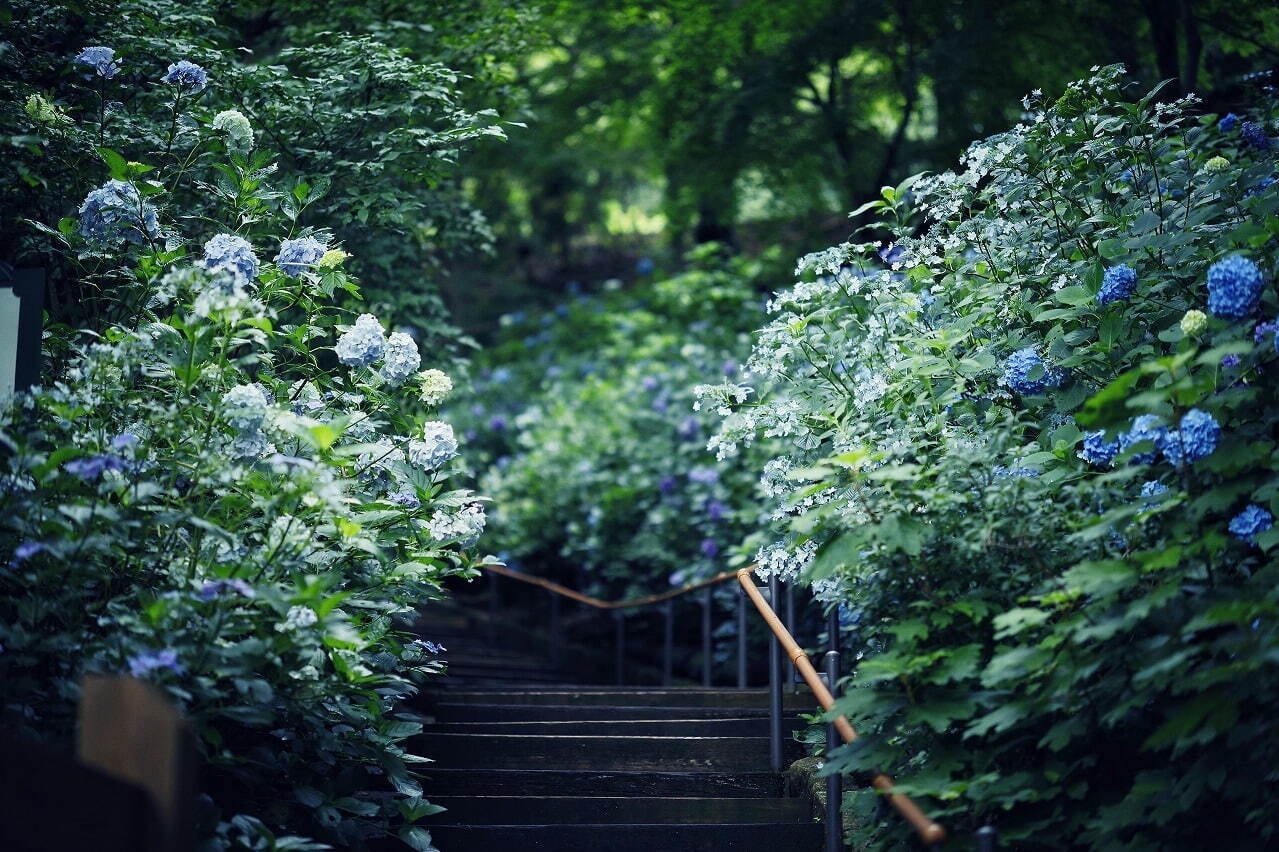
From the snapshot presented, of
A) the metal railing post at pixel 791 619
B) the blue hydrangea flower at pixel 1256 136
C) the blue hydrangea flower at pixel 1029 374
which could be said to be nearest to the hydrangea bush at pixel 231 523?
the metal railing post at pixel 791 619

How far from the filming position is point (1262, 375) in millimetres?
3029

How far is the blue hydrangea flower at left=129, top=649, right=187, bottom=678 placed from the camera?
8.87 ft

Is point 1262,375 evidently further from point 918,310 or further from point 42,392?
point 42,392

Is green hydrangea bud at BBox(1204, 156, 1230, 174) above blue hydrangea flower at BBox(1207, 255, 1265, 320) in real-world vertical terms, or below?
above

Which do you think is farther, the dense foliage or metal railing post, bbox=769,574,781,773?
the dense foliage

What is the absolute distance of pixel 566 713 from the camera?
5.11 metres

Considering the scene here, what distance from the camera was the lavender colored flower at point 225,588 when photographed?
282 centimetres

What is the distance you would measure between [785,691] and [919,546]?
235 cm

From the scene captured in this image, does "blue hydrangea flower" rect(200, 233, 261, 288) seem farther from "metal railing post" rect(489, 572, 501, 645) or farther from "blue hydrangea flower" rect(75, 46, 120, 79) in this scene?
"metal railing post" rect(489, 572, 501, 645)

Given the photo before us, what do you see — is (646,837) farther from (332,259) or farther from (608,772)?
(332,259)

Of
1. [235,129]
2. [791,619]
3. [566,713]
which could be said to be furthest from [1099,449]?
[235,129]

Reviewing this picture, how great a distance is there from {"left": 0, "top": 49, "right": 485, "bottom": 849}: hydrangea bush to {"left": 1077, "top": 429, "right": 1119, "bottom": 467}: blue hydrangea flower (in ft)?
6.38

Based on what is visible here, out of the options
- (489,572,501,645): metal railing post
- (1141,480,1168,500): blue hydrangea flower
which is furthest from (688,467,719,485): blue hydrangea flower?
(1141,480,1168,500): blue hydrangea flower

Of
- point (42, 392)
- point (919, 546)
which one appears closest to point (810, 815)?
point (919, 546)
